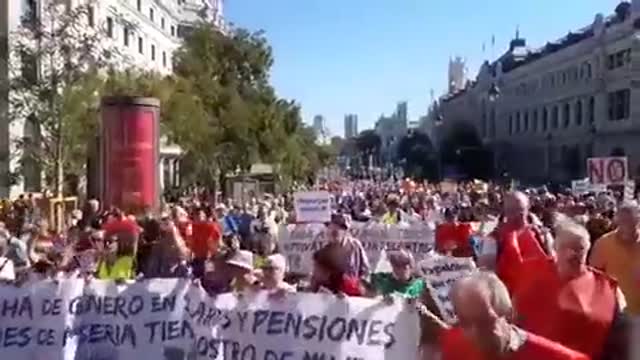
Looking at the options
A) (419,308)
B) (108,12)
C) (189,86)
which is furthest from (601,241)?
(108,12)

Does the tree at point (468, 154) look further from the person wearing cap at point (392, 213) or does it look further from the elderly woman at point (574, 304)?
the elderly woman at point (574, 304)

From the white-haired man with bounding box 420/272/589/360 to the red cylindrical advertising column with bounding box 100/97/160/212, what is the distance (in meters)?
20.7

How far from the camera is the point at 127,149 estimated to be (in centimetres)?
2577

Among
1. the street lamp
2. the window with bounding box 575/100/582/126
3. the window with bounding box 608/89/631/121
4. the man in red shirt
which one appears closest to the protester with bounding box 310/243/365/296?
the man in red shirt

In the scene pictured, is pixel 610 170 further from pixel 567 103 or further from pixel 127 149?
pixel 567 103

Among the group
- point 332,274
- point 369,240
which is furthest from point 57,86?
point 332,274

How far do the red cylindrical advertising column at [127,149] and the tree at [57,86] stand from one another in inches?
466

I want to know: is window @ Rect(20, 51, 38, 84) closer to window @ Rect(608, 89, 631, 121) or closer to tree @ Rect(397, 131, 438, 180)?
window @ Rect(608, 89, 631, 121)

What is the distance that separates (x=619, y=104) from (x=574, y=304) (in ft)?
283

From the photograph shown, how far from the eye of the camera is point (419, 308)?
7.26m

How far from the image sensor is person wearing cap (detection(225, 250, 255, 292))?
27.1 ft

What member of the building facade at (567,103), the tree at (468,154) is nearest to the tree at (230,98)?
the building facade at (567,103)

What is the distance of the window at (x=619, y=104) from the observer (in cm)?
8856

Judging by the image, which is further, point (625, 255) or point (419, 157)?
point (419, 157)
